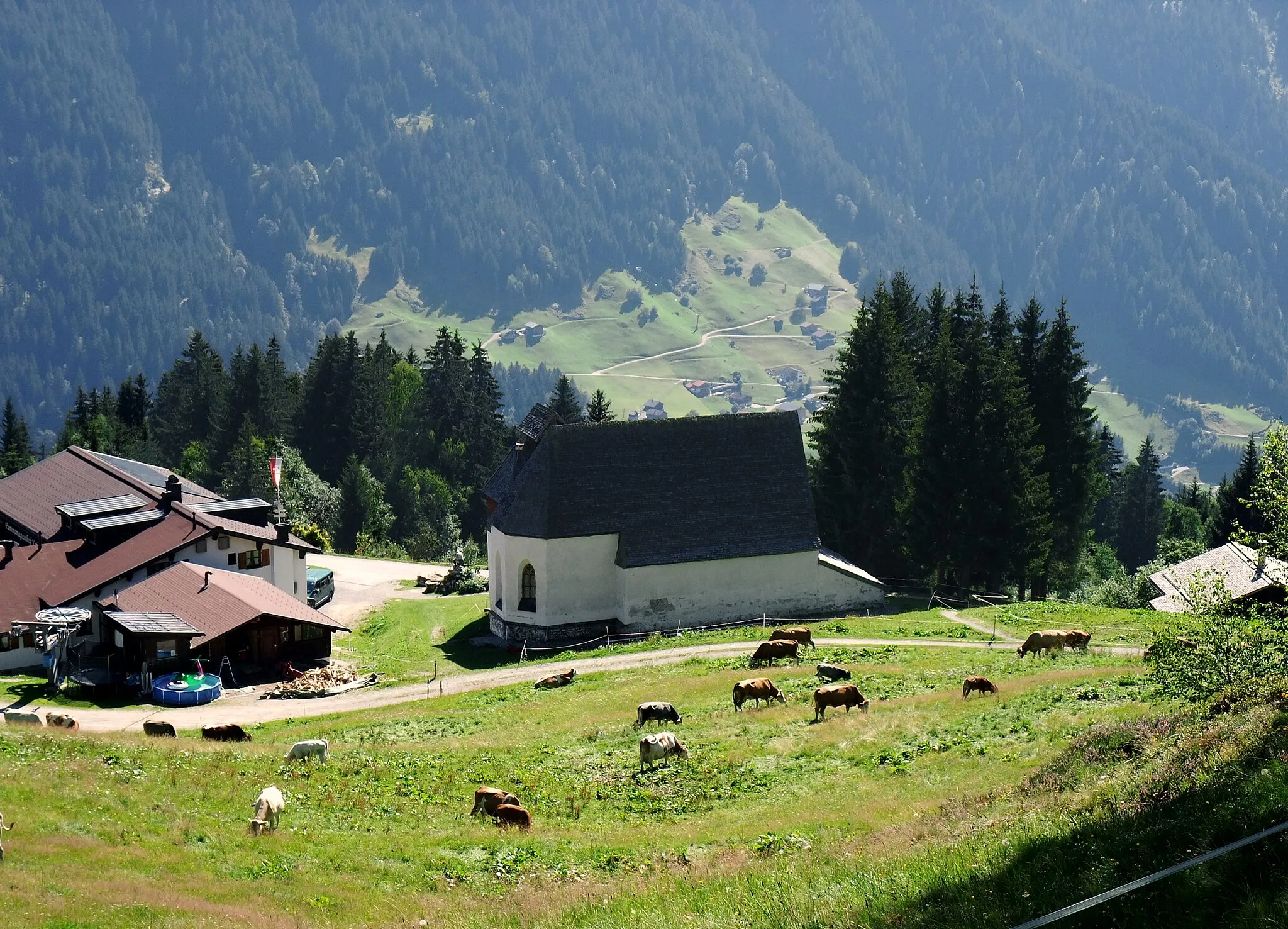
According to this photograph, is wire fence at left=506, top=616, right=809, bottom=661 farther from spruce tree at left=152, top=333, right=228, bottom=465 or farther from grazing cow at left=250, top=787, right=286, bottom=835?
spruce tree at left=152, top=333, right=228, bottom=465

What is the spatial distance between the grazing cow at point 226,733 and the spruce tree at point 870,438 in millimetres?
41468

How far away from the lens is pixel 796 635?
53031 mm

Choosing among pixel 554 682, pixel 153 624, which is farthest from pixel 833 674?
pixel 153 624

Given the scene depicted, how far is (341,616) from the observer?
73.4 meters

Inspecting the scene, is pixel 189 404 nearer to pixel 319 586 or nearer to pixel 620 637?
pixel 319 586

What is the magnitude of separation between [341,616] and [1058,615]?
3941cm

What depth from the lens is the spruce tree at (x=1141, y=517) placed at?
143500mm

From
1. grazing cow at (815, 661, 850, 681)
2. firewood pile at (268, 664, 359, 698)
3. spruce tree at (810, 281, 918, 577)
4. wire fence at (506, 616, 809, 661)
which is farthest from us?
spruce tree at (810, 281, 918, 577)

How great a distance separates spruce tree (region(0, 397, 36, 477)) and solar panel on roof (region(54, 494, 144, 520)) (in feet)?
181

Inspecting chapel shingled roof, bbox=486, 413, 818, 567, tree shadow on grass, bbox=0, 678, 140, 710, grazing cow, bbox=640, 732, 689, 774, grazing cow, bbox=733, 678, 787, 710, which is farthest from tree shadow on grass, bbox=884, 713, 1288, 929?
chapel shingled roof, bbox=486, 413, 818, 567

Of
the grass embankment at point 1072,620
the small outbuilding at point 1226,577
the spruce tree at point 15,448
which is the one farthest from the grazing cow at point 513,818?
the spruce tree at point 15,448

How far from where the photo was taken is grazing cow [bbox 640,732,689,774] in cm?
3353

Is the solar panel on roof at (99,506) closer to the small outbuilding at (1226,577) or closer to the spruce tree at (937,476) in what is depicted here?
the spruce tree at (937,476)

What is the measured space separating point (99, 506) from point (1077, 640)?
50103mm
